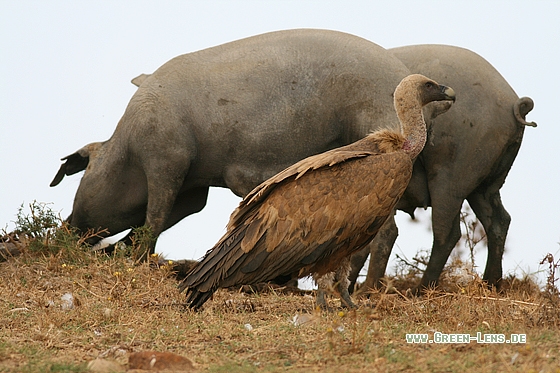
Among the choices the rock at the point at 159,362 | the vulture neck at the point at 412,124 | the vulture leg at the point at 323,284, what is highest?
the vulture neck at the point at 412,124

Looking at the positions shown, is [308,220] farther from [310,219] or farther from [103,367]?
[103,367]

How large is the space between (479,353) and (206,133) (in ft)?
17.7

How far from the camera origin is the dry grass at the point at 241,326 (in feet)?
16.0

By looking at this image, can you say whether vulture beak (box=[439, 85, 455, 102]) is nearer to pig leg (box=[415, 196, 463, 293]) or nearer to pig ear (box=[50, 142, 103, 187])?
pig leg (box=[415, 196, 463, 293])

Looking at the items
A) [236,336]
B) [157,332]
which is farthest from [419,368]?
[157,332]

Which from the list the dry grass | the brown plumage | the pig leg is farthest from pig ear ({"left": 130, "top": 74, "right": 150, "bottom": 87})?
the brown plumage

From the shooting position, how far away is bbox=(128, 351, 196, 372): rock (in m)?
4.73

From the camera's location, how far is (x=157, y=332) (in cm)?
601

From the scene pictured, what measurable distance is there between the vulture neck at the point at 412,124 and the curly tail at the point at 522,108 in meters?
2.68

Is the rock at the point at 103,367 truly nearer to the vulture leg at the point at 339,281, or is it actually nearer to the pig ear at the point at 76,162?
the vulture leg at the point at 339,281

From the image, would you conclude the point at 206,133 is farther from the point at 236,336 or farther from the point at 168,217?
the point at 236,336

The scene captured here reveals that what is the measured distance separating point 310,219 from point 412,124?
4.21 ft

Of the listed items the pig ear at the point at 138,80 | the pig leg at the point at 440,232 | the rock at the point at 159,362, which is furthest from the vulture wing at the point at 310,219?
the pig ear at the point at 138,80

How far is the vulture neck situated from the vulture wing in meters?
0.44
